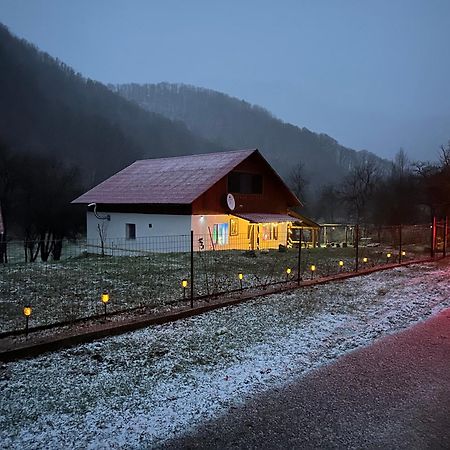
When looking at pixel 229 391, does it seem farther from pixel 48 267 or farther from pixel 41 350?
pixel 48 267

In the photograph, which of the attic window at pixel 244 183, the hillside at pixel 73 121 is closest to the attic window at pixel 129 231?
the attic window at pixel 244 183

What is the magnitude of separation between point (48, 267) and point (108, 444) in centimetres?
1153

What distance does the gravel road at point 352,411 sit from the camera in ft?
11.1

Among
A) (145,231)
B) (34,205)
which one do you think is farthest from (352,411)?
(34,205)

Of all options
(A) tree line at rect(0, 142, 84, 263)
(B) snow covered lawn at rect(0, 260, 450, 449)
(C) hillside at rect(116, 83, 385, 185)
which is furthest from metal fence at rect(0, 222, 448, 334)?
(C) hillside at rect(116, 83, 385, 185)

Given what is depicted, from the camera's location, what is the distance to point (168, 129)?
72688 mm

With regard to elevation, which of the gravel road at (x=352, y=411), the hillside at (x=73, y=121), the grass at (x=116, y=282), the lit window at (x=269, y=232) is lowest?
the gravel road at (x=352, y=411)

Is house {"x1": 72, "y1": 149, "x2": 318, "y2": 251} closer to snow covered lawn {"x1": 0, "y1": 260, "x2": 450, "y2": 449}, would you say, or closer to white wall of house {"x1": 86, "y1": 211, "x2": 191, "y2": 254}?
white wall of house {"x1": 86, "y1": 211, "x2": 191, "y2": 254}

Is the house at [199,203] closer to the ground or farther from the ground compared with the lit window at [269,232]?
farther from the ground

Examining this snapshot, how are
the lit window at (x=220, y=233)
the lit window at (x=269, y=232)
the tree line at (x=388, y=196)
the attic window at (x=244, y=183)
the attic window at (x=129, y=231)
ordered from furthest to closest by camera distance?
the tree line at (x=388, y=196), the lit window at (x=269, y=232), the attic window at (x=244, y=183), the attic window at (x=129, y=231), the lit window at (x=220, y=233)

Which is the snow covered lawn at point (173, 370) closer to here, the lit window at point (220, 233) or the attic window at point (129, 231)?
the lit window at point (220, 233)

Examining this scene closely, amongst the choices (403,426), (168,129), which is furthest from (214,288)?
(168,129)

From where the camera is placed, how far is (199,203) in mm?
22422

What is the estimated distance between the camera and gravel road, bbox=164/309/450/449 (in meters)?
3.39
